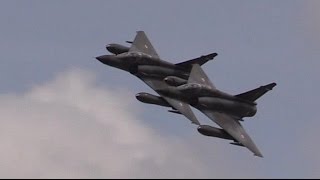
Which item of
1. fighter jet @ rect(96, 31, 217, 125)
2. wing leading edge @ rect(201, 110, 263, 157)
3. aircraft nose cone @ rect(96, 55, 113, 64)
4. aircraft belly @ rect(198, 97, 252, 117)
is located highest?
aircraft nose cone @ rect(96, 55, 113, 64)

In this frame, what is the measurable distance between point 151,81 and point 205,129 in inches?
723

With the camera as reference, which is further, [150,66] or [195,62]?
[195,62]

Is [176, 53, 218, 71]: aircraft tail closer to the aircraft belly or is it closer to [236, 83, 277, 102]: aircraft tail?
the aircraft belly

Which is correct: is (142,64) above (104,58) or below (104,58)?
below

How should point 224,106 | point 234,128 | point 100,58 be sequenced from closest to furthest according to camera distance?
point 234,128, point 224,106, point 100,58

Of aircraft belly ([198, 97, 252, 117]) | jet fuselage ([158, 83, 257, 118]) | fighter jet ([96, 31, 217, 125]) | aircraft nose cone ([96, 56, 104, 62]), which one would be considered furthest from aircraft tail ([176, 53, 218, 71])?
aircraft nose cone ([96, 56, 104, 62])

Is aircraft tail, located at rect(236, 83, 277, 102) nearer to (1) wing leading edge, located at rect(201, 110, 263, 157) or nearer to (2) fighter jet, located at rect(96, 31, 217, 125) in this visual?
(1) wing leading edge, located at rect(201, 110, 263, 157)

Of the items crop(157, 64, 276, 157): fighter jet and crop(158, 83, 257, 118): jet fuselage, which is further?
crop(158, 83, 257, 118): jet fuselage

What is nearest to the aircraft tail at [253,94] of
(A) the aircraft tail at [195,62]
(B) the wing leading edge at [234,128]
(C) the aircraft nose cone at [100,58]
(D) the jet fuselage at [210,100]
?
(D) the jet fuselage at [210,100]

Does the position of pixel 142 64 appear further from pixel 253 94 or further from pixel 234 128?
pixel 234 128

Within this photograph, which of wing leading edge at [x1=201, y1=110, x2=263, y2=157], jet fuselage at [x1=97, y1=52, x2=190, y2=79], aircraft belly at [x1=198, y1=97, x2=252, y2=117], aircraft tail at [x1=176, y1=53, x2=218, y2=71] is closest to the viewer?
wing leading edge at [x1=201, y1=110, x2=263, y2=157]

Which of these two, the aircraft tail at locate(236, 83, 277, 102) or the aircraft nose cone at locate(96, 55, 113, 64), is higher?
the aircraft nose cone at locate(96, 55, 113, 64)

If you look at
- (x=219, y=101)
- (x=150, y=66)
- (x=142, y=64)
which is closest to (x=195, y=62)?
(x=150, y=66)

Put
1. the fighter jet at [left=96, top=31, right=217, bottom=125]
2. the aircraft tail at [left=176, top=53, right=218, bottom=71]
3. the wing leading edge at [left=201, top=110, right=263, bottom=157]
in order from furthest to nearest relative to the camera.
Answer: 1. the aircraft tail at [left=176, top=53, right=218, bottom=71]
2. the fighter jet at [left=96, top=31, right=217, bottom=125]
3. the wing leading edge at [left=201, top=110, right=263, bottom=157]
